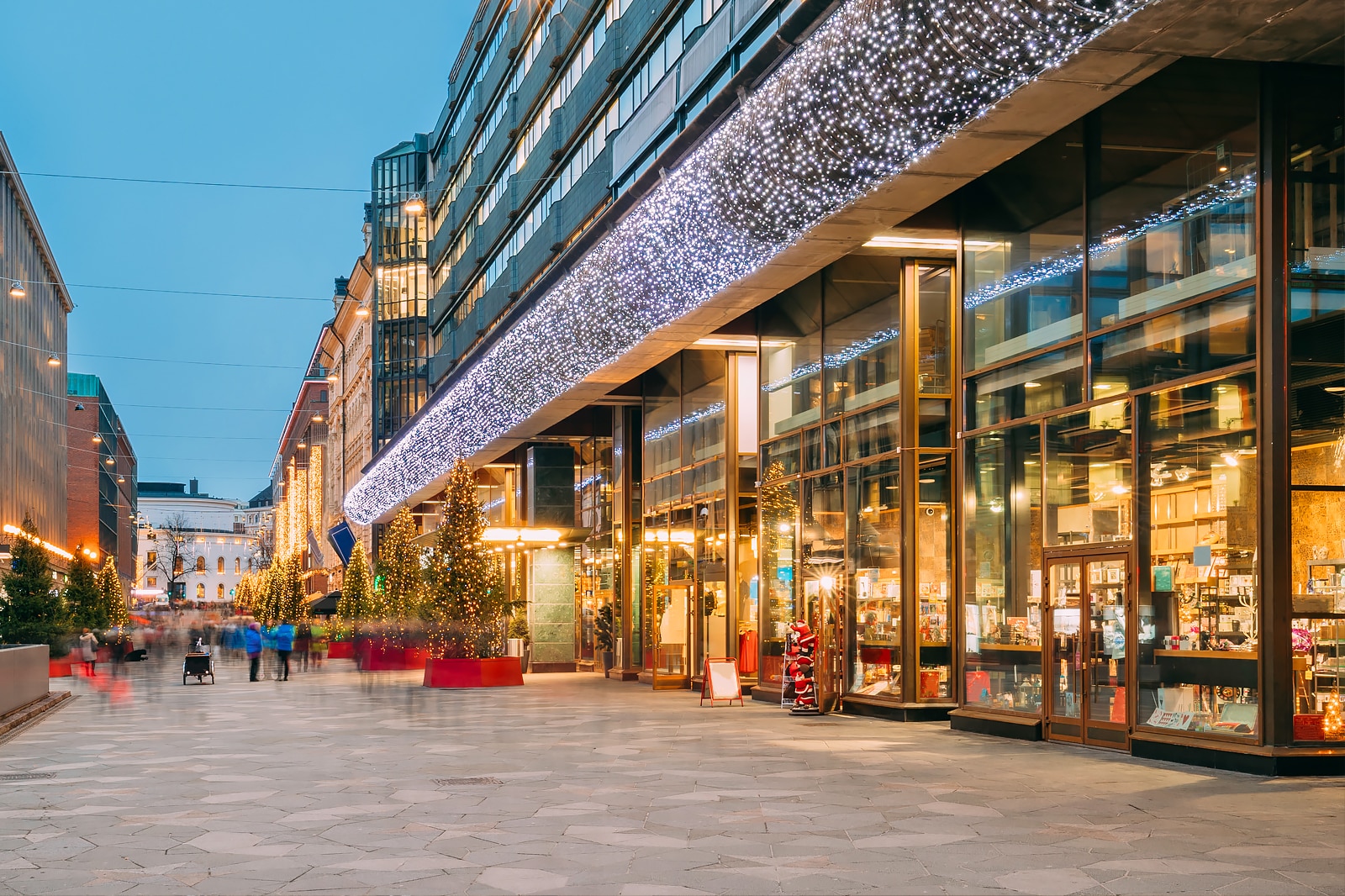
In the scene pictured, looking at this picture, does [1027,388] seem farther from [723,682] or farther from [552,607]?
[552,607]

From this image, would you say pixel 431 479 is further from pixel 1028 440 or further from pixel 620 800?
pixel 620 800

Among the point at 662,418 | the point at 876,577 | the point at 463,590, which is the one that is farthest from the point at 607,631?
the point at 876,577

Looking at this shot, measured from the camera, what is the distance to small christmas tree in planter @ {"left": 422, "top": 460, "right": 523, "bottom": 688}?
32.6 metres

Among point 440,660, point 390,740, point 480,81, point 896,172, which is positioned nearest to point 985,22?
point 896,172

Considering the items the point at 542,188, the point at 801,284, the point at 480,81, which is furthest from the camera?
the point at 480,81

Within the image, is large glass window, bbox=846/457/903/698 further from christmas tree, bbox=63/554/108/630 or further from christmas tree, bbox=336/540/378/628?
christmas tree, bbox=336/540/378/628

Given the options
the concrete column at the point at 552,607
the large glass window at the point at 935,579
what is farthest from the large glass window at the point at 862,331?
the concrete column at the point at 552,607

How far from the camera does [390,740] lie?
744 inches

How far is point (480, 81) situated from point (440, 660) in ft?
98.2

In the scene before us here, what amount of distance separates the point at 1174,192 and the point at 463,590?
68.7 feet

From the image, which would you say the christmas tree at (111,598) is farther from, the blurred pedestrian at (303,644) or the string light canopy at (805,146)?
the string light canopy at (805,146)

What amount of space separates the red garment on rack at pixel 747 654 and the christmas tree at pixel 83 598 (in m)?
32.0

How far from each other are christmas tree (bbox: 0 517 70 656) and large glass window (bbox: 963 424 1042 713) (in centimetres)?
3206

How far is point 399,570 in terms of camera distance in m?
51.2
